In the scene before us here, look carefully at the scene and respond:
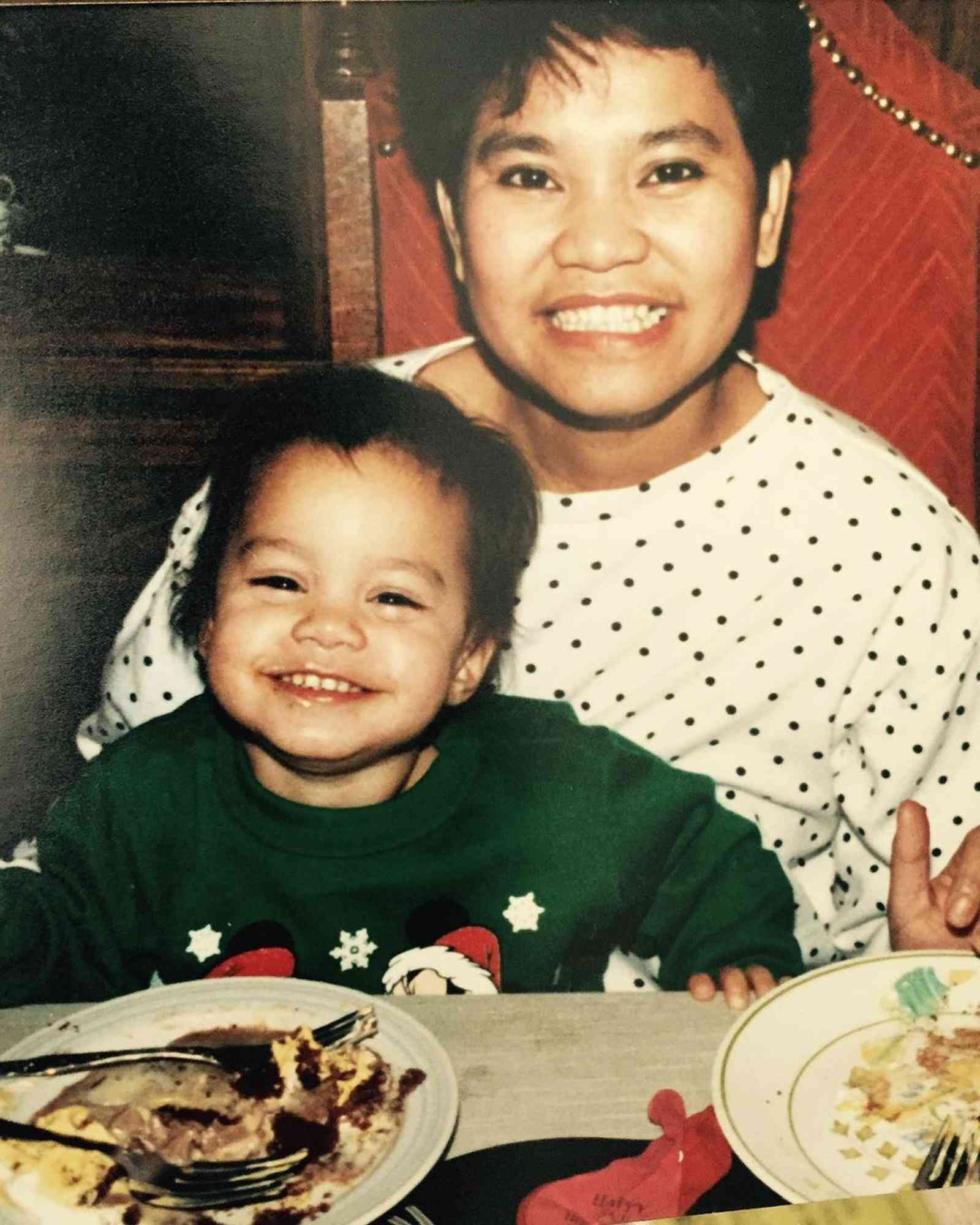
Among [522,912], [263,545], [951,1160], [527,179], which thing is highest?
[527,179]

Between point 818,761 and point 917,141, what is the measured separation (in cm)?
52

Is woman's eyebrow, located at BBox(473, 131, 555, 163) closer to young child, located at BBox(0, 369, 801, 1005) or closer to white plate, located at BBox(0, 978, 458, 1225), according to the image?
young child, located at BBox(0, 369, 801, 1005)

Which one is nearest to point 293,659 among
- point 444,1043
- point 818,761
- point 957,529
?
point 444,1043

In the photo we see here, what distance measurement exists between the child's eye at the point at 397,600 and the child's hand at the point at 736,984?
15.1 inches

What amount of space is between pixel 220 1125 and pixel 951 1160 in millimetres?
553

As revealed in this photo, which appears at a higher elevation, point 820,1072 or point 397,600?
point 397,600

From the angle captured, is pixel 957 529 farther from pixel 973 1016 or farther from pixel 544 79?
pixel 544 79

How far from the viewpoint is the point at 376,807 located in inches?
43.3

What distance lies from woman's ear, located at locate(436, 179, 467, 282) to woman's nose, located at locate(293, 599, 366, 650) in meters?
0.29

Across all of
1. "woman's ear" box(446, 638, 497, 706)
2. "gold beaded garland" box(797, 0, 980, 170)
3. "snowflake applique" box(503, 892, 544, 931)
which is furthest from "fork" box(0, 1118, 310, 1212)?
"gold beaded garland" box(797, 0, 980, 170)

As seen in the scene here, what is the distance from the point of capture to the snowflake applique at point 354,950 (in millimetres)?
1097

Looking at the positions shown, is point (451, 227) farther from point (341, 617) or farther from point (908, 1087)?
point (908, 1087)

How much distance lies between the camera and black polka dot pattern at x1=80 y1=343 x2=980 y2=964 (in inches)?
43.2

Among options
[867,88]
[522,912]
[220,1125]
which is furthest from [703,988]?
[867,88]
